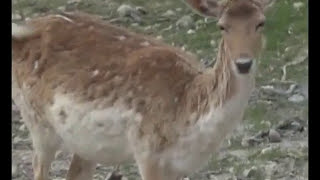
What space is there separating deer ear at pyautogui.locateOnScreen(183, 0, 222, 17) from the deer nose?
1.58ft

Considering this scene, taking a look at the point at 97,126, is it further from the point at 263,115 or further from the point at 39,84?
the point at 263,115

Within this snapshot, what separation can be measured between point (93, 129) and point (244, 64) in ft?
4.17

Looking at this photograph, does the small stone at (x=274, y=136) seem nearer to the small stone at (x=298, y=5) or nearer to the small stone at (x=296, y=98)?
the small stone at (x=296, y=98)

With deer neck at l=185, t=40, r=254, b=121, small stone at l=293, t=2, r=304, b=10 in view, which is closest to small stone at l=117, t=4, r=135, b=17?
small stone at l=293, t=2, r=304, b=10

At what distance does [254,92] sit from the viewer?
1252cm

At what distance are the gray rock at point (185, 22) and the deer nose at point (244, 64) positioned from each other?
6.15m

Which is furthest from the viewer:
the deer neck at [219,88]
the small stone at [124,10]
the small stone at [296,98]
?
the small stone at [124,10]

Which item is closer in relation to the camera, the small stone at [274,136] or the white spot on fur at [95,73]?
the white spot on fur at [95,73]

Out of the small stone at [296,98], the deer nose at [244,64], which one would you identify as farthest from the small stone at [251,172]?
the deer nose at [244,64]

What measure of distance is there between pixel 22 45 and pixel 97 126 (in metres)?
0.93

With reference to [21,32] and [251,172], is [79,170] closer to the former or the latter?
[21,32]

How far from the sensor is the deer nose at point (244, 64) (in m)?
8.40
